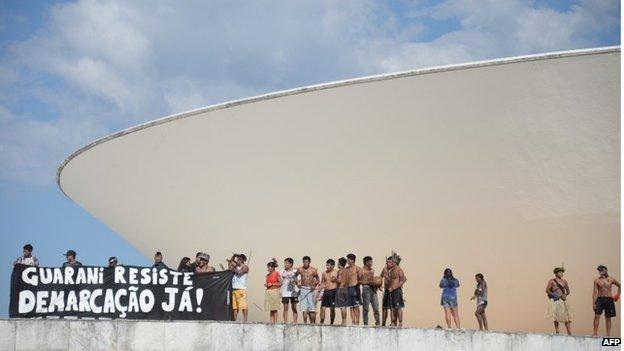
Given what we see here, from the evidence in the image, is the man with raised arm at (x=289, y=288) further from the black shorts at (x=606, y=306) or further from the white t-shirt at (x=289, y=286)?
the black shorts at (x=606, y=306)

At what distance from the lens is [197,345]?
1231cm

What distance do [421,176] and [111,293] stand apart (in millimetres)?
4983

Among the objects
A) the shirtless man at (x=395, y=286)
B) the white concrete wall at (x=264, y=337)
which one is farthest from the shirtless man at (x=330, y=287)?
the white concrete wall at (x=264, y=337)

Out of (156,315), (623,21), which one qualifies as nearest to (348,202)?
(156,315)

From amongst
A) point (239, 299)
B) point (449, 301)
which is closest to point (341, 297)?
point (239, 299)

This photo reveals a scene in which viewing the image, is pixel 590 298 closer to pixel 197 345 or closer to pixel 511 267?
pixel 511 267

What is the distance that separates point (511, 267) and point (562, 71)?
3726 mm

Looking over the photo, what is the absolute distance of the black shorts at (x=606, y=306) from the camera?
13.5 meters

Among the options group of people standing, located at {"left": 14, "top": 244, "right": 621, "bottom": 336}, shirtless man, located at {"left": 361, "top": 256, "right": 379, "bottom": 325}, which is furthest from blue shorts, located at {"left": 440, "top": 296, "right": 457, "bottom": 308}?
shirtless man, located at {"left": 361, "top": 256, "right": 379, "bottom": 325}

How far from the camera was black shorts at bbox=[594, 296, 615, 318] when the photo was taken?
13.5 meters

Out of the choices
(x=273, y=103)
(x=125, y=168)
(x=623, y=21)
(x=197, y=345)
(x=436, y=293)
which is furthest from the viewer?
(x=125, y=168)

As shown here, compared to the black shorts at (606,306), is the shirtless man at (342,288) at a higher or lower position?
higher

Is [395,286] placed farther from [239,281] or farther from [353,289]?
[239,281]

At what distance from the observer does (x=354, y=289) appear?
523 inches
